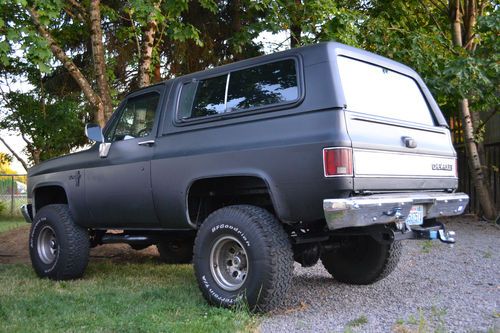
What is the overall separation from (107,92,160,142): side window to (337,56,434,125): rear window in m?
2.19

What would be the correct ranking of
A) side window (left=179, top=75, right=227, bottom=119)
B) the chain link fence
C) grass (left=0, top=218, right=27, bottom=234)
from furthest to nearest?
the chain link fence → grass (left=0, top=218, right=27, bottom=234) → side window (left=179, top=75, right=227, bottom=119)

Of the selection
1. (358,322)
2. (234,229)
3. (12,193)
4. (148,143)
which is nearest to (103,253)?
(148,143)

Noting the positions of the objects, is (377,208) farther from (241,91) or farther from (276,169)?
(241,91)

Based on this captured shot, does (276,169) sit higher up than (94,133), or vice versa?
(94,133)

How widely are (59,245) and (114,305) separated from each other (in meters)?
1.74

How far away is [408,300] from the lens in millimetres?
5320

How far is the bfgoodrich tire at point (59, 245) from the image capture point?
6.42m

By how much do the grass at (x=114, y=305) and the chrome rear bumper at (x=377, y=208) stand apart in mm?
1107

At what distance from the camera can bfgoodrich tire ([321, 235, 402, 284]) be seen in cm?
578

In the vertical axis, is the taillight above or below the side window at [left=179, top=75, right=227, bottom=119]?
below

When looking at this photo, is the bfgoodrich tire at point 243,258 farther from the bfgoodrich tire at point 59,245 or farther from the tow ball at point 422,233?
the bfgoodrich tire at point 59,245

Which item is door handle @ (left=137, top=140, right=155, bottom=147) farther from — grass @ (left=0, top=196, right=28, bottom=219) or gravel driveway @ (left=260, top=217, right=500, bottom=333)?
grass @ (left=0, top=196, right=28, bottom=219)

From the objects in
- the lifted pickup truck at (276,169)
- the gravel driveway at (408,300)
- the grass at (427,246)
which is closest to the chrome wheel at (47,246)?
the lifted pickup truck at (276,169)

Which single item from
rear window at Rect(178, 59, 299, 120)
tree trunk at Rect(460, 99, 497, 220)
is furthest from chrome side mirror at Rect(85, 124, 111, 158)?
tree trunk at Rect(460, 99, 497, 220)
